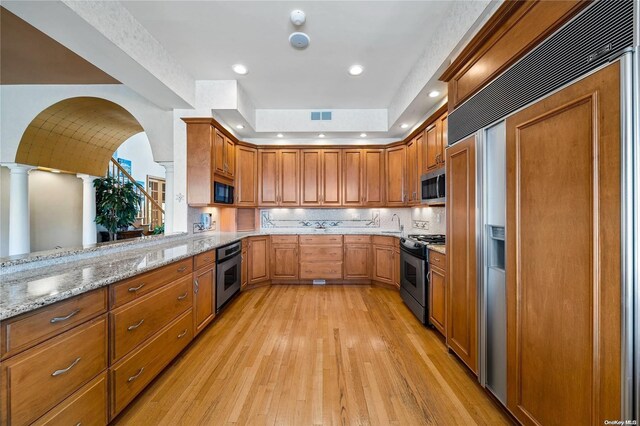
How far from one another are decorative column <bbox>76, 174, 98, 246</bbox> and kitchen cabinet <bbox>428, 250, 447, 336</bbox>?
5732mm

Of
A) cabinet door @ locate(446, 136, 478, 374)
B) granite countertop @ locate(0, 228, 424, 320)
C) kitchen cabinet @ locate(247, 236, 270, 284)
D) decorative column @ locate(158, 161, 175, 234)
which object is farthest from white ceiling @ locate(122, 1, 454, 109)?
kitchen cabinet @ locate(247, 236, 270, 284)

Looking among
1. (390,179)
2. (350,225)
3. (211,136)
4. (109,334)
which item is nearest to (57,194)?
(211,136)

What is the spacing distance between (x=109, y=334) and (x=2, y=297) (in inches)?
19.2

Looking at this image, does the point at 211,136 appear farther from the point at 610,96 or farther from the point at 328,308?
the point at 610,96

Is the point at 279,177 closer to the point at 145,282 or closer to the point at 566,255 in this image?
the point at 145,282

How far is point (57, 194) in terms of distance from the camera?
505 cm

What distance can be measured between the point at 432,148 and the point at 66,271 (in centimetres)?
364

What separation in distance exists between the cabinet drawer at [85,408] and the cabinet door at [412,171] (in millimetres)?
3746

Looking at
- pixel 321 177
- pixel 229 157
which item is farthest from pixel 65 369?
pixel 321 177

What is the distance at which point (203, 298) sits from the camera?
99.7 inches

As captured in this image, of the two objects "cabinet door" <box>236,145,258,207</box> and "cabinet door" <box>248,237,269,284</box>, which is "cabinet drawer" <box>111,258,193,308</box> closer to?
"cabinet door" <box>248,237,269,284</box>

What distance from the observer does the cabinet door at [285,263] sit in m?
4.26

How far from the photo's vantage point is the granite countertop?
3.46 feet

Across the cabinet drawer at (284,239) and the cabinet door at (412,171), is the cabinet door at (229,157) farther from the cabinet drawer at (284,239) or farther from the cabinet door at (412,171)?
the cabinet door at (412,171)
